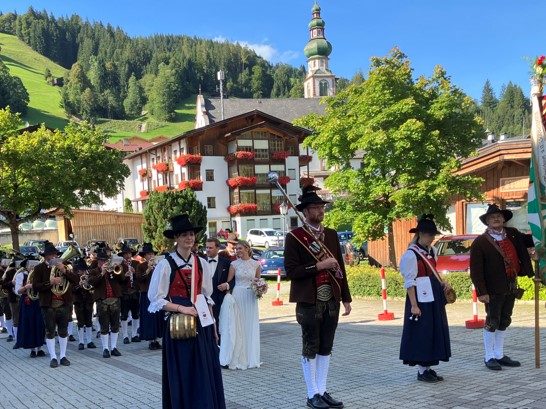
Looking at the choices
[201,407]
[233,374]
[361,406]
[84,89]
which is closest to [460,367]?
[361,406]

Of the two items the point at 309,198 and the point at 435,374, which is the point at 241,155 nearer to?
the point at 435,374

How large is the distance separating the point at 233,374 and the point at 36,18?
219 meters

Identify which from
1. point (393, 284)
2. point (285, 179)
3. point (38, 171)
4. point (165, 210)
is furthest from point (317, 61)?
point (393, 284)

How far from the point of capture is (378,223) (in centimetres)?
1691

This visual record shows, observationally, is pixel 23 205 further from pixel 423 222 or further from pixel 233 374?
pixel 423 222

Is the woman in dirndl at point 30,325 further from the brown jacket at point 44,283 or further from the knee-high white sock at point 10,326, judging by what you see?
the knee-high white sock at point 10,326

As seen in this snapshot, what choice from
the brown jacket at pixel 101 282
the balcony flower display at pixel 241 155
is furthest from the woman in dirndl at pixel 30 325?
the balcony flower display at pixel 241 155

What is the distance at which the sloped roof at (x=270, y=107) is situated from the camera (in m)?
78.2

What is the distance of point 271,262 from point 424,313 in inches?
741

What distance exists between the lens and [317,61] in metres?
108

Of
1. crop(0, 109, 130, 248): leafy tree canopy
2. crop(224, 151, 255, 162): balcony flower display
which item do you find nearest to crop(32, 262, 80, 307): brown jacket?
crop(0, 109, 130, 248): leafy tree canopy

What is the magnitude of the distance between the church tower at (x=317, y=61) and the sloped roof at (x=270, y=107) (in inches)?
788

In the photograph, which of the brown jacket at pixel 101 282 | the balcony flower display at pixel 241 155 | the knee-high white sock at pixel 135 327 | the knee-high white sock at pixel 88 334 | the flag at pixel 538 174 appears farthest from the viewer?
the balcony flower display at pixel 241 155

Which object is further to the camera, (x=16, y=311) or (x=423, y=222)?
(x=16, y=311)
